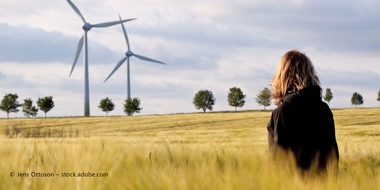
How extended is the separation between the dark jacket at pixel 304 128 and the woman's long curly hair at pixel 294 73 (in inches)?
→ 3.3

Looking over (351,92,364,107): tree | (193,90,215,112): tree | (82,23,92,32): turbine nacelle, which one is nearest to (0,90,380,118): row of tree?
(193,90,215,112): tree

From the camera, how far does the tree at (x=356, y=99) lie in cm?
11419

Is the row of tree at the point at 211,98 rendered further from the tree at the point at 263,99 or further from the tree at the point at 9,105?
the tree at the point at 9,105

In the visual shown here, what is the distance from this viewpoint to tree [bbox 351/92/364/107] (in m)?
114

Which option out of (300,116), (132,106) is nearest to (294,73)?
(300,116)

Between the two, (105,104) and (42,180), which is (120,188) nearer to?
(42,180)

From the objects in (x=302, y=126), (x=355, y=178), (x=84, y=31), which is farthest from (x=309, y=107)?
(x=84, y=31)

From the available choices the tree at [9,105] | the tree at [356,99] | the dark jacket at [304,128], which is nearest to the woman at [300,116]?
the dark jacket at [304,128]

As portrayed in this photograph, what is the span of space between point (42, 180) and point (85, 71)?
6413cm

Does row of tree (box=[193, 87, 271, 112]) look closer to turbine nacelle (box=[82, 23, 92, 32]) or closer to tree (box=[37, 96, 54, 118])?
tree (box=[37, 96, 54, 118])

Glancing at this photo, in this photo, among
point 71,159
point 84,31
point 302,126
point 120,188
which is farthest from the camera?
point 84,31

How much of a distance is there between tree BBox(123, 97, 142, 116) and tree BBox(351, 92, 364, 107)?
47.6 m

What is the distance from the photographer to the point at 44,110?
95312mm

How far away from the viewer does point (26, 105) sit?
318 feet
